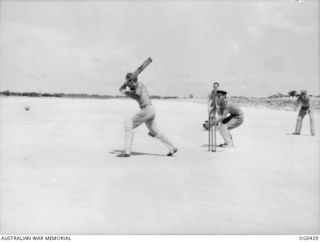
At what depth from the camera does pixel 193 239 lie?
6438 millimetres

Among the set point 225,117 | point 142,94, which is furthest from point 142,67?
point 225,117

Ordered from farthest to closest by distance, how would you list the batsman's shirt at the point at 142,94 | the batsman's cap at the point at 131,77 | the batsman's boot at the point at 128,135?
1. the batsman's boot at the point at 128,135
2. the batsman's shirt at the point at 142,94
3. the batsman's cap at the point at 131,77

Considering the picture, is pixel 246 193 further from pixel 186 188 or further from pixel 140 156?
pixel 140 156

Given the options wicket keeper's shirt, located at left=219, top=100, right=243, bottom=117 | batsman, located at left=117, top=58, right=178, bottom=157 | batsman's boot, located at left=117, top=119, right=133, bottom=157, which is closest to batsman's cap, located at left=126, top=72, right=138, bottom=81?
batsman, located at left=117, top=58, right=178, bottom=157

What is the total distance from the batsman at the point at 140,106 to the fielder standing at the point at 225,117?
9.53ft

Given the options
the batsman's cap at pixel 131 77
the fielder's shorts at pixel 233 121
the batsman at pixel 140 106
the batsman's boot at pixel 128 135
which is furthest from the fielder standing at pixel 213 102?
the batsman's cap at pixel 131 77

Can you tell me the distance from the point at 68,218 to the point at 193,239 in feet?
5.04

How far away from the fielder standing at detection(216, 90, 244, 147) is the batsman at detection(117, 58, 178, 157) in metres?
2.90

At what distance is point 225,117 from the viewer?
15719mm

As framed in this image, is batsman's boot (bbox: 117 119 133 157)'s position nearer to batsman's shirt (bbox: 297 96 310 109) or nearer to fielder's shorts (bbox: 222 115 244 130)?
fielder's shorts (bbox: 222 115 244 130)

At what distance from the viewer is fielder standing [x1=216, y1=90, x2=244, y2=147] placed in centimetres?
1510

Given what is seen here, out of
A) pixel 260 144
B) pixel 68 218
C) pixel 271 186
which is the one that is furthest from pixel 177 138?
pixel 68 218

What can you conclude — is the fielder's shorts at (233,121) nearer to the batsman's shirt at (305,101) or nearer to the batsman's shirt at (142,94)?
the batsman's shirt at (142,94)

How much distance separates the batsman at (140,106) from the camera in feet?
38.8
